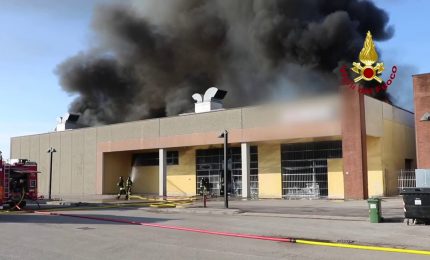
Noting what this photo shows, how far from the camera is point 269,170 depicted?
30.4 meters

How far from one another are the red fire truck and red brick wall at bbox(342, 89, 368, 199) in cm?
1531

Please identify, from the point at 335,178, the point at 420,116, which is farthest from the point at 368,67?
the point at 335,178

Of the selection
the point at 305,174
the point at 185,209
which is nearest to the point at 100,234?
the point at 185,209

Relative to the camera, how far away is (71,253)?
8.49 m

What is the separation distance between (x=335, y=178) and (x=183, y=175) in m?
11.8

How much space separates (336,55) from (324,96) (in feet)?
48.7

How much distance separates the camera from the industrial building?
2516 cm

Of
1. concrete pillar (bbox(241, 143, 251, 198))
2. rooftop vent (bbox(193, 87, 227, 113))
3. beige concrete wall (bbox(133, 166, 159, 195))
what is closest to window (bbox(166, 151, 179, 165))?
beige concrete wall (bbox(133, 166, 159, 195))

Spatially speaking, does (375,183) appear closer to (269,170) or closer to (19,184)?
(269,170)

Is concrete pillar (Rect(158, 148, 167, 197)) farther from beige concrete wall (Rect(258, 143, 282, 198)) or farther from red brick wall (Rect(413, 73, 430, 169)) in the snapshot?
red brick wall (Rect(413, 73, 430, 169))

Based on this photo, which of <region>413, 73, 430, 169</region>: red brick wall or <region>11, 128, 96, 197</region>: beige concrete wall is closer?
<region>413, 73, 430, 169</region>: red brick wall

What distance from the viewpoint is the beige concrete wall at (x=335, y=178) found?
2747 centimetres

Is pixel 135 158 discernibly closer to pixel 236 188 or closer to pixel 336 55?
pixel 236 188

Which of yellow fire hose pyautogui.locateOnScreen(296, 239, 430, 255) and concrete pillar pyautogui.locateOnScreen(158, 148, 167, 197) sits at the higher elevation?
concrete pillar pyautogui.locateOnScreen(158, 148, 167, 197)
